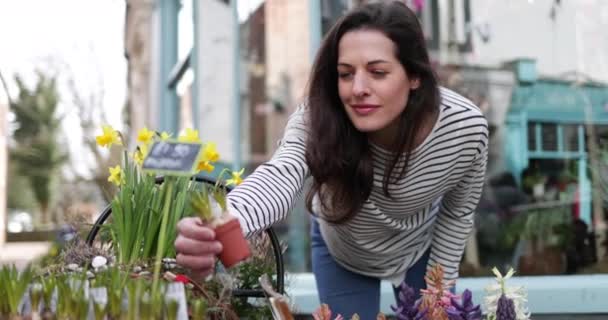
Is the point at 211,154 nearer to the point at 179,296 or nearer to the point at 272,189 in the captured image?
the point at 272,189

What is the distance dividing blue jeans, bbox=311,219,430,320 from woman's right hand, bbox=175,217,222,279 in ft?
3.87

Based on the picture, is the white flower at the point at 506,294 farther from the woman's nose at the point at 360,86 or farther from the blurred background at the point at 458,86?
the blurred background at the point at 458,86

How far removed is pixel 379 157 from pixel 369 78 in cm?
28

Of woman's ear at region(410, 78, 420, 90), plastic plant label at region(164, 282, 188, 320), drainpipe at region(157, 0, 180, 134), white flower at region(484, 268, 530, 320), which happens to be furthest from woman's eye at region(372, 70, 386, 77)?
drainpipe at region(157, 0, 180, 134)

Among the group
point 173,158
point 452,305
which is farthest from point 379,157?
point 173,158

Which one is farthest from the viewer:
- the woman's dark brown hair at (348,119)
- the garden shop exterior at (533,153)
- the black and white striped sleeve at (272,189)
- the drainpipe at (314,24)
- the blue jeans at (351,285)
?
the drainpipe at (314,24)

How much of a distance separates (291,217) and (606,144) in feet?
6.09

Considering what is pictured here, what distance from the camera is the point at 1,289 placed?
105 cm

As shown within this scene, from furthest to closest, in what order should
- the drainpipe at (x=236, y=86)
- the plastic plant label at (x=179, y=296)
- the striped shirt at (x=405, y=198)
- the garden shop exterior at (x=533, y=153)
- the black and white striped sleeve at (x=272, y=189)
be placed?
1. the drainpipe at (x=236, y=86)
2. the garden shop exterior at (x=533, y=153)
3. the striped shirt at (x=405, y=198)
4. the black and white striped sleeve at (x=272, y=189)
5. the plastic plant label at (x=179, y=296)

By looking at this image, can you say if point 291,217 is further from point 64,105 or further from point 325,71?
point 64,105

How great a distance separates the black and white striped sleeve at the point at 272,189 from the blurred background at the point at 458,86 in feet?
1.40

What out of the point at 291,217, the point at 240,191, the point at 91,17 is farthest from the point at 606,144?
the point at 91,17

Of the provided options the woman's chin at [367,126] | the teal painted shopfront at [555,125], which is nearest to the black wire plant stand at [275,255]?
the woman's chin at [367,126]

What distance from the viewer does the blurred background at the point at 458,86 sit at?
3.57 meters
